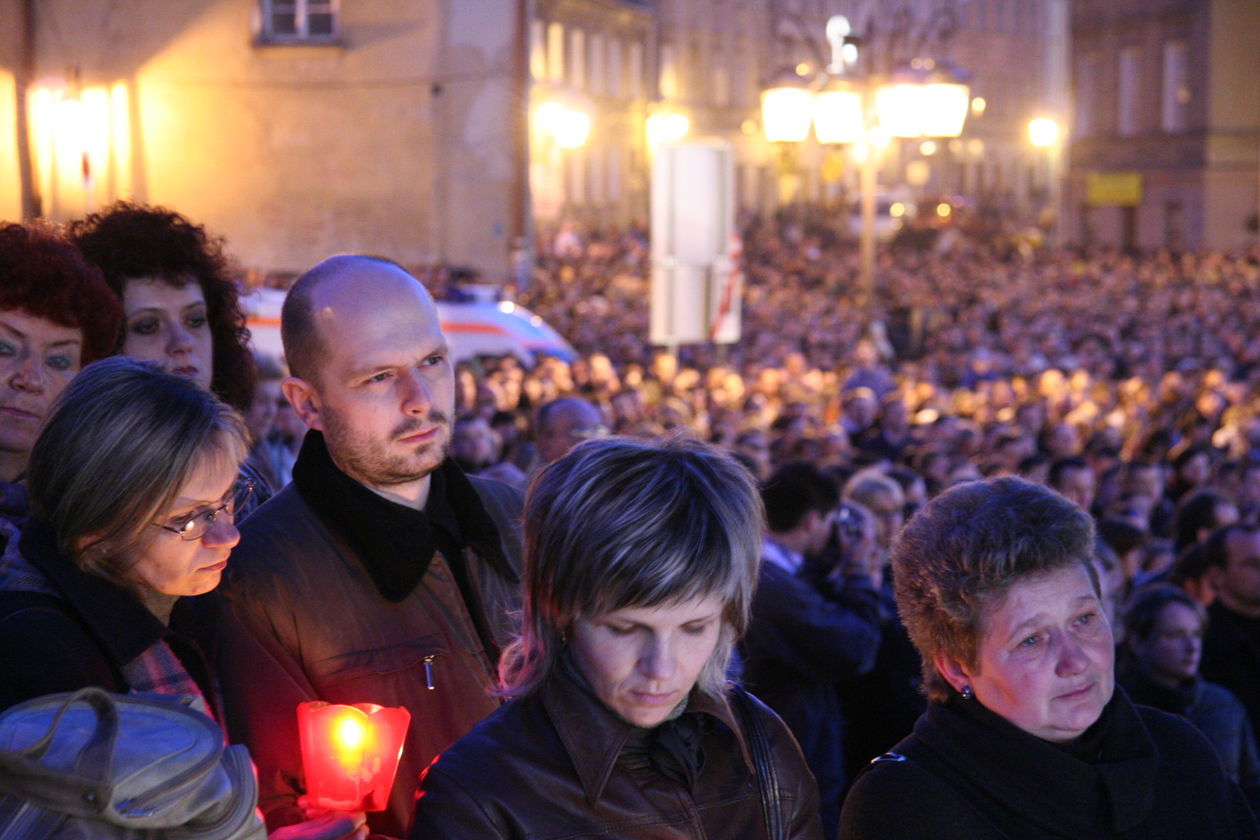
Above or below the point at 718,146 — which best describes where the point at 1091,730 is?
below

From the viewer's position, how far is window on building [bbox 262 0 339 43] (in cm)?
2555

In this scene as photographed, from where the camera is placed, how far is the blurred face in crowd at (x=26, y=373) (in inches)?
124

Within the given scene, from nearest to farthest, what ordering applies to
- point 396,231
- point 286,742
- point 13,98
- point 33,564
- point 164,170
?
point 33,564
point 286,742
point 13,98
point 164,170
point 396,231

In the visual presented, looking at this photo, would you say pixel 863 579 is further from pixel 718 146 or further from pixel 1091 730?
pixel 718 146

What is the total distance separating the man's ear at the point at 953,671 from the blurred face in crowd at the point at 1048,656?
5 centimetres

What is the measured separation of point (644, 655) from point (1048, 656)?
2.68 ft

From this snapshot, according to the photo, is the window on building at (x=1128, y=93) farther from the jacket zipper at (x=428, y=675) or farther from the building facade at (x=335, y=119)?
the jacket zipper at (x=428, y=675)

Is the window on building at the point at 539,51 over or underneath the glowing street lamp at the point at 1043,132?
over

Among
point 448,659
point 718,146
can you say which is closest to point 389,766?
point 448,659

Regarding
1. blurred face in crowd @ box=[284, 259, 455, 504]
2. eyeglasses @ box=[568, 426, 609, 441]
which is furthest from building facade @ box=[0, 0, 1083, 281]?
blurred face in crowd @ box=[284, 259, 455, 504]

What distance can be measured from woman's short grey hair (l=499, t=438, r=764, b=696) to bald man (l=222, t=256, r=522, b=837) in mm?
460

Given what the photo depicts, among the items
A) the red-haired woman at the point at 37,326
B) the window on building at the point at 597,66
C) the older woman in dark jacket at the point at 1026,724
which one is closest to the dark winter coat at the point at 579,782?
the older woman in dark jacket at the point at 1026,724

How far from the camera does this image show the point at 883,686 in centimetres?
528

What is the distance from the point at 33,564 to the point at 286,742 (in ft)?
1.62
